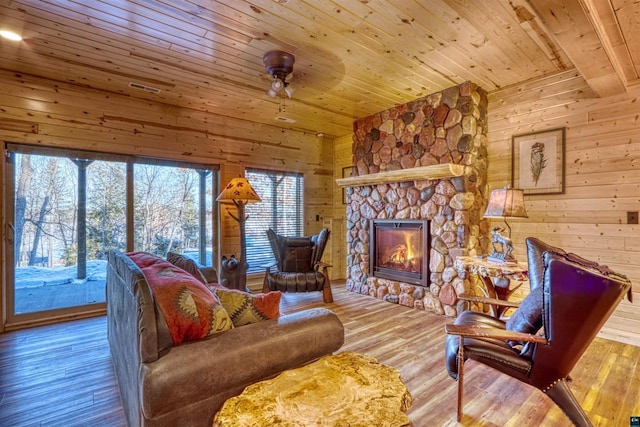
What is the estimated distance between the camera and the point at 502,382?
2197 millimetres

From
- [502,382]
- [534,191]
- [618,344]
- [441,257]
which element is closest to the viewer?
[502,382]

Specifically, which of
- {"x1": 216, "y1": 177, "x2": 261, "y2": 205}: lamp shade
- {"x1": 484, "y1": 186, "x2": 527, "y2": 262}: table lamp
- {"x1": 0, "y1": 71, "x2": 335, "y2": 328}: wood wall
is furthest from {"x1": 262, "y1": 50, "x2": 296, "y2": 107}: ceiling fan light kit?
{"x1": 484, "y1": 186, "x2": 527, "y2": 262}: table lamp

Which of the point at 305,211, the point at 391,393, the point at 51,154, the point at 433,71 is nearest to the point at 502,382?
the point at 391,393

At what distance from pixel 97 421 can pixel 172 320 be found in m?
1.10

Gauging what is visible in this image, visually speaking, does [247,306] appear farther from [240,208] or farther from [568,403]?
[240,208]

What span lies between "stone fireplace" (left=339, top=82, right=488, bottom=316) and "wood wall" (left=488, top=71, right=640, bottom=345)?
51cm

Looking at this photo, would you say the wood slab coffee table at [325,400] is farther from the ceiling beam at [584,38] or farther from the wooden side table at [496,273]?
the ceiling beam at [584,38]

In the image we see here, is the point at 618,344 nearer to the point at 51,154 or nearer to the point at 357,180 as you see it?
the point at 357,180

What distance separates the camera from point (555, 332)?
1.58 m

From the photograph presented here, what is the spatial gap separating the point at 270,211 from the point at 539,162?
3636 millimetres

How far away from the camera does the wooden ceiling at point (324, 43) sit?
2.17 metres

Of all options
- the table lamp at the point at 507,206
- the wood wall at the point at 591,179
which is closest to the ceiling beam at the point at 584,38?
the wood wall at the point at 591,179

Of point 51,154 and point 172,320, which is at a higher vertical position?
point 51,154

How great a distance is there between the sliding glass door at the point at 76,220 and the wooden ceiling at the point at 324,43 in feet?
3.13
